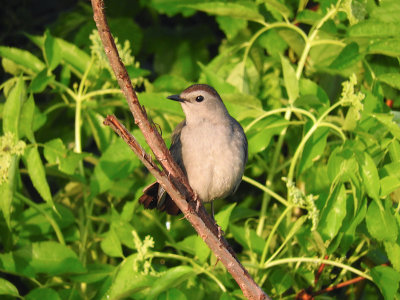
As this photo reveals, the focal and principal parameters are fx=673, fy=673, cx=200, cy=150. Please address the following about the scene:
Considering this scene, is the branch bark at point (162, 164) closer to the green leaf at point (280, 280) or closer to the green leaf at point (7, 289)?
the green leaf at point (280, 280)

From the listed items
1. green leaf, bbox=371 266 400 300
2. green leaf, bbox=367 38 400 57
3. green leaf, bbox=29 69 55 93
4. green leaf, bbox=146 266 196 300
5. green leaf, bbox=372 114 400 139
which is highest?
green leaf, bbox=367 38 400 57

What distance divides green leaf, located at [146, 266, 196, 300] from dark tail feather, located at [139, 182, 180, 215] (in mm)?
352

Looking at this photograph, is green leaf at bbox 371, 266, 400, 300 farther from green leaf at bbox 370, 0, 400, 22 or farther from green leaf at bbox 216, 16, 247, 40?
green leaf at bbox 216, 16, 247, 40

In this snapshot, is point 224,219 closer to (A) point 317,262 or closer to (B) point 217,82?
(A) point 317,262

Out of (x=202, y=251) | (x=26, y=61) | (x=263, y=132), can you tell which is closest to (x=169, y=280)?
(x=202, y=251)

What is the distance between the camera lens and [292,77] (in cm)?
324

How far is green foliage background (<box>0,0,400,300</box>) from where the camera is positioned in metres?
2.93

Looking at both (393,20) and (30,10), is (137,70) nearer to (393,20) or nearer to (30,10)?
(393,20)

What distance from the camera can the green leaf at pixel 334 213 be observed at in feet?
9.47

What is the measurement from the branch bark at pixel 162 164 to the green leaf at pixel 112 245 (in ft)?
2.44

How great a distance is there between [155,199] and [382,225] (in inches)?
39.5

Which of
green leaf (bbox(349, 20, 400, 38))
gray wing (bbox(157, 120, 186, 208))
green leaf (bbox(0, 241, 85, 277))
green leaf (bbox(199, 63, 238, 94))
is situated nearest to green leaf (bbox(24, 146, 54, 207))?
green leaf (bbox(0, 241, 85, 277))

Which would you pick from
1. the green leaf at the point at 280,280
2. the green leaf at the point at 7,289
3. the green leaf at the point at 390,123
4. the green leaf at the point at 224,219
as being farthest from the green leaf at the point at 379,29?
the green leaf at the point at 7,289

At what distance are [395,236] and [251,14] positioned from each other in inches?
55.7
